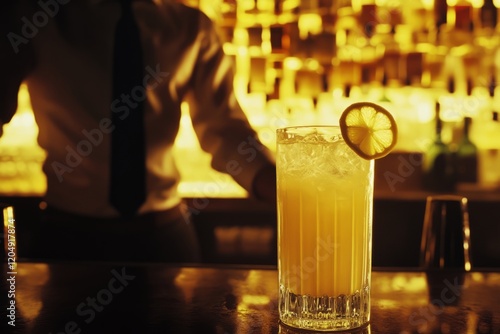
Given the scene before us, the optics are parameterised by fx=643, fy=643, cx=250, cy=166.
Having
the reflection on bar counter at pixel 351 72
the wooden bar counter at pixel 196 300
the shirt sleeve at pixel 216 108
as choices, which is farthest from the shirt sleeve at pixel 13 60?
the reflection on bar counter at pixel 351 72

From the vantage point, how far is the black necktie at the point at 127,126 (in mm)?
2117

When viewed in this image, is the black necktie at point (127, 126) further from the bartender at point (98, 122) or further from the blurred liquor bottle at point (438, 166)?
the blurred liquor bottle at point (438, 166)

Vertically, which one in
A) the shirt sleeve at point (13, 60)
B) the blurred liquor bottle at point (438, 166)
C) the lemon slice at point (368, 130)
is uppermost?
the shirt sleeve at point (13, 60)

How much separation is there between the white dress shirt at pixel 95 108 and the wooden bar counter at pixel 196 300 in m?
0.88

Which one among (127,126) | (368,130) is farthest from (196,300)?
(127,126)

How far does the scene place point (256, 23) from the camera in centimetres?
345

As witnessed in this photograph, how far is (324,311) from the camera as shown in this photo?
907 millimetres

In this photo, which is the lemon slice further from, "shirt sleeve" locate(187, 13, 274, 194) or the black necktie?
the black necktie

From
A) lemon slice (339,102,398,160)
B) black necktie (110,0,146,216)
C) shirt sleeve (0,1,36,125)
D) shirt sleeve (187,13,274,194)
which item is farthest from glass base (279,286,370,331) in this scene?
shirt sleeve (0,1,36,125)

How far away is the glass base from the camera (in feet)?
2.93

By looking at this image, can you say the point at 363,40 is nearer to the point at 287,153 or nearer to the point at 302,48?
the point at 302,48

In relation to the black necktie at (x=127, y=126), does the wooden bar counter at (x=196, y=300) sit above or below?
below

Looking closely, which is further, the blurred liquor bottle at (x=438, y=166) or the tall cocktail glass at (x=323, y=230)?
the blurred liquor bottle at (x=438, y=166)

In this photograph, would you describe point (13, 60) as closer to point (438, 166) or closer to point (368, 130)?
point (368, 130)
